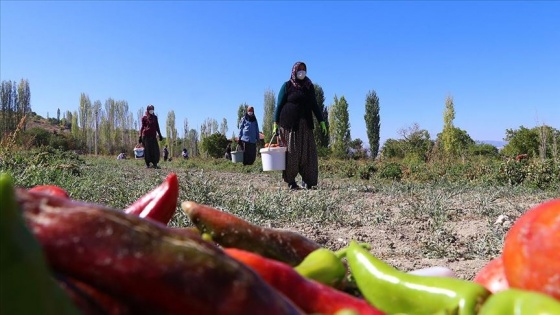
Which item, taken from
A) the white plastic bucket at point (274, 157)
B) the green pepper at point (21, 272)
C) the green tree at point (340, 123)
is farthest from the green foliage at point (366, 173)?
the green tree at point (340, 123)

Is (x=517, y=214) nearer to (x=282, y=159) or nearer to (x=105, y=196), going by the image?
(x=282, y=159)

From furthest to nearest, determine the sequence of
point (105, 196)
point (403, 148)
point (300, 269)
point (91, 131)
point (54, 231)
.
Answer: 1. point (91, 131)
2. point (403, 148)
3. point (105, 196)
4. point (300, 269)
5. point (54, 231)

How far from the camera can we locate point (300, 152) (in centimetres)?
960

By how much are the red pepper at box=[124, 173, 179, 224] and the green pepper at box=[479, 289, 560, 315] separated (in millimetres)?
652

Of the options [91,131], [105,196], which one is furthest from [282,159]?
[91,131]

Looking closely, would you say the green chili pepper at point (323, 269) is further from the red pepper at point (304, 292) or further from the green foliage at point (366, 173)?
the green foliage at point (366, 173)

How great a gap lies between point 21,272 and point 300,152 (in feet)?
29.9

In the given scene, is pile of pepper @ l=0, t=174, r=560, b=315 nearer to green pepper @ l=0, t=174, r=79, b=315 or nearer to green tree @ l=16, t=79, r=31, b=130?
green pepper @ l=0, t=174, r=79, b=315

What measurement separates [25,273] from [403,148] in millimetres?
32559

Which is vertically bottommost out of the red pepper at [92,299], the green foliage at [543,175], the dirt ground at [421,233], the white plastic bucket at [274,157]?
the dirt ground at [421,233]

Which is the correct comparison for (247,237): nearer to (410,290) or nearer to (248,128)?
(410,290)

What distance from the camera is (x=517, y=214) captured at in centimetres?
646

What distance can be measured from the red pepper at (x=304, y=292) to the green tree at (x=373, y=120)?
1978 inches

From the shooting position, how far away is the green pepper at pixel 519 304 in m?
0.71
